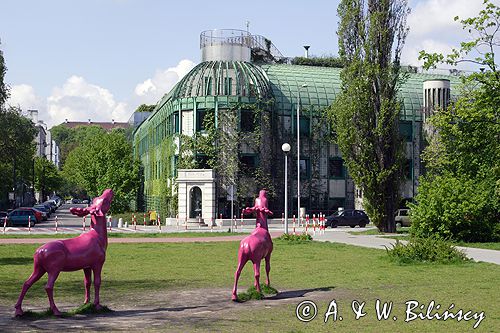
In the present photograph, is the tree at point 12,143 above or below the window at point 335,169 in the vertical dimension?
above

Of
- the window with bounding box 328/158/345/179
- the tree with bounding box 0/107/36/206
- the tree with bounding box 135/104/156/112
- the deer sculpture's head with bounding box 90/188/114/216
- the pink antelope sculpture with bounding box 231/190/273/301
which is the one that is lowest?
the pink antelope sculpture with bounding box 231/190/273/301

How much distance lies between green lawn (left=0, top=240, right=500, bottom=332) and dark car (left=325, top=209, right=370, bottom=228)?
2490 centimetres

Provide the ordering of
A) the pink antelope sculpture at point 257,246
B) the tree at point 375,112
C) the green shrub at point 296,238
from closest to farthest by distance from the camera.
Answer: the pink antelope sculpture at point 257,246 → the green shrub at point 296,238 → the tree at point 375,112

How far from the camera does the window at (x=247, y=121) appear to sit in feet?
197

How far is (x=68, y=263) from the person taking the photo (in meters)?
12.6

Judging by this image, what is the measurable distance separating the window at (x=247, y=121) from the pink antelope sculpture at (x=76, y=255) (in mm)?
46296

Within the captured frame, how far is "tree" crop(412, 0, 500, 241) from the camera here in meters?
33.4

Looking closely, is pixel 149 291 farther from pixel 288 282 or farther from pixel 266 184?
pixel 266 184

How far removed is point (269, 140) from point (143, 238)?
2503 centimetres

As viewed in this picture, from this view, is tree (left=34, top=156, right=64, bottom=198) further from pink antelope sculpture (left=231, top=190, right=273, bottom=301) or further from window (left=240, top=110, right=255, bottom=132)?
pink antelope sculpture (left=231, top=190, right=273, bottom=301)

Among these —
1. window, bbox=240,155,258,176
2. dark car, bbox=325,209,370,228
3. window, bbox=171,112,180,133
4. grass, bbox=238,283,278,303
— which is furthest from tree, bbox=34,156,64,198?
grass, bbox=238,283,278,303

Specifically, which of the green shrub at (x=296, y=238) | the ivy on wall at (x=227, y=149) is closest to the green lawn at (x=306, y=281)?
the green shrub at (x=296, y=238)

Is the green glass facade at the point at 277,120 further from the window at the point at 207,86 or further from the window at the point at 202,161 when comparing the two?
the window at the point at 202,161

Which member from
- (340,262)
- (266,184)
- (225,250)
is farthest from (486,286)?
(266,184)
